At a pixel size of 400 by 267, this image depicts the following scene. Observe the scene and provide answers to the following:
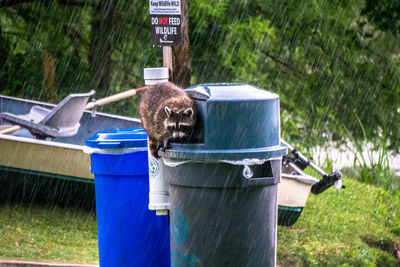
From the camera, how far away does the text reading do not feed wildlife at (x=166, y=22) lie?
Result: 625 cm

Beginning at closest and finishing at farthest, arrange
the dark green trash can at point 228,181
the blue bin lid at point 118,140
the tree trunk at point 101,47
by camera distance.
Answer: the dark green trash can at point 228,181 → the blue bin lid at point 118,140 → the tree trunk at point 101,47

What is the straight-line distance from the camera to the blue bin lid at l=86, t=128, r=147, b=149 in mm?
4762

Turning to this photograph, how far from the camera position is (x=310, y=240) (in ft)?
25.0

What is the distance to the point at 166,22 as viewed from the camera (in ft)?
20.7

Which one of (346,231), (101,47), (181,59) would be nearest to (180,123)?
(181,59)

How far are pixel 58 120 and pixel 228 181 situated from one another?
5.15 metres

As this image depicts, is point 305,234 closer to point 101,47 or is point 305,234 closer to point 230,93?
point 230,93

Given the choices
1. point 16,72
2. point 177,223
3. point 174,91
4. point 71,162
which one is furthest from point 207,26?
point 177,223

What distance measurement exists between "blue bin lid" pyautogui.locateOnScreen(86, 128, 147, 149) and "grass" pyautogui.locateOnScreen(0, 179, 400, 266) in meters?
1.91

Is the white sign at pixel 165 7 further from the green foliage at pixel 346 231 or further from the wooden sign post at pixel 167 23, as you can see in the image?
the green foliage at pixel 346 231

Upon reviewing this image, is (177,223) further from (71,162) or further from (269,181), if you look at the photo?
(71,162)

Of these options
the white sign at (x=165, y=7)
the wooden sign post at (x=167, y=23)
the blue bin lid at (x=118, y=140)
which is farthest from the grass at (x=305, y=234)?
the white sign at (x=165, y=7)

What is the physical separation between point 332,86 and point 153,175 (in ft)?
37.6

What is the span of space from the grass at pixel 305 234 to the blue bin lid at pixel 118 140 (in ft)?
6.27
